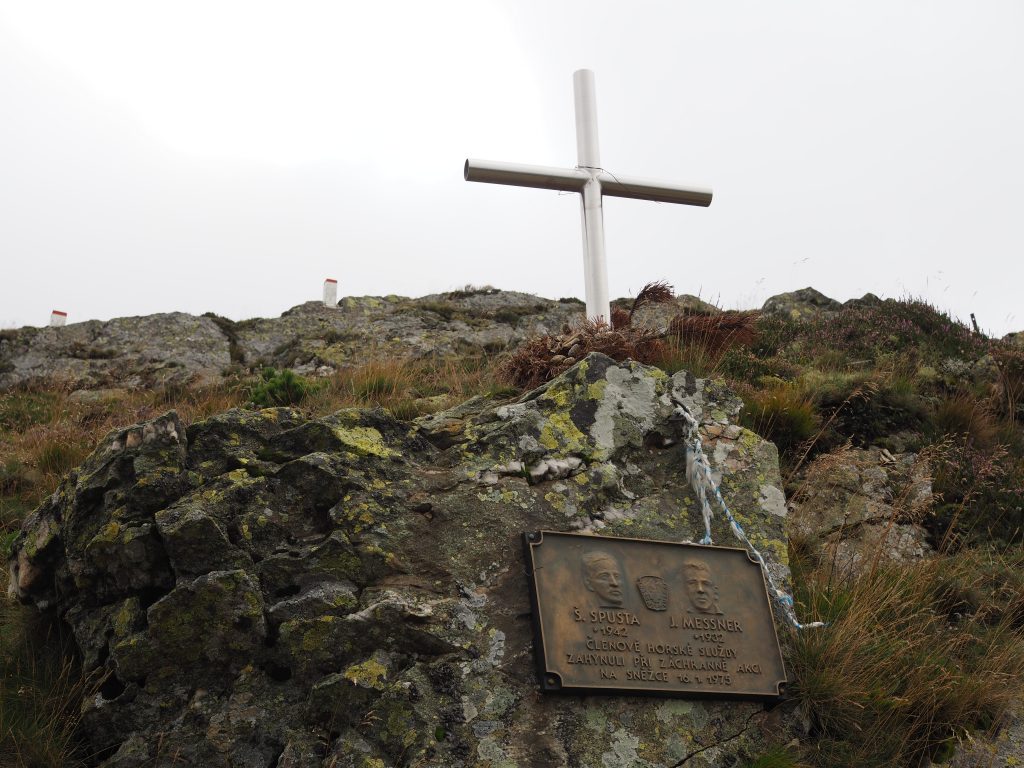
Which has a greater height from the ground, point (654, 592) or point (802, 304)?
point (802, 304)

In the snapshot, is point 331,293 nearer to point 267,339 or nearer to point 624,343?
point 267,339

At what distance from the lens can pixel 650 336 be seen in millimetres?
6562

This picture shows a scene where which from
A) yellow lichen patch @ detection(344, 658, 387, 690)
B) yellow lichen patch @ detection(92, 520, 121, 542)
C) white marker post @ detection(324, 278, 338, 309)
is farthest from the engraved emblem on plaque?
white marker post @ detection(324, 278, 338, 309)

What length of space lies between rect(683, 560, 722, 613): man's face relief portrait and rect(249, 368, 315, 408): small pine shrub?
3940mm

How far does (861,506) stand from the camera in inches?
226

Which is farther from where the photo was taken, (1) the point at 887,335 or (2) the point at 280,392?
(1) the point at 887,335

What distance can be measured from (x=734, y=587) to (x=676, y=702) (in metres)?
0.67

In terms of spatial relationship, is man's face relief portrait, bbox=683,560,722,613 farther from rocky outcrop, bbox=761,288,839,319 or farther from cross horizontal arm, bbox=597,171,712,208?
rocky outcrop, bbox=761,288,839,319

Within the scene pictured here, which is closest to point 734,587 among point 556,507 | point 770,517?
point 770,517

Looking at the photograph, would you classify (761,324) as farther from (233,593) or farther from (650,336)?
(233,593)

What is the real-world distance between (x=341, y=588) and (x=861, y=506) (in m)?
3.68

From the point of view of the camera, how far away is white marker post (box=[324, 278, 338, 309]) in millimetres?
12719

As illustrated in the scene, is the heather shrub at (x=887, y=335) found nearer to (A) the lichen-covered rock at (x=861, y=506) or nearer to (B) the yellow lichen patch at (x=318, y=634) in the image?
(A) the lichen-covered rock at (x=861, y=506)

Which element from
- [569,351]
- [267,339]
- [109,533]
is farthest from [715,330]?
[267,339]
